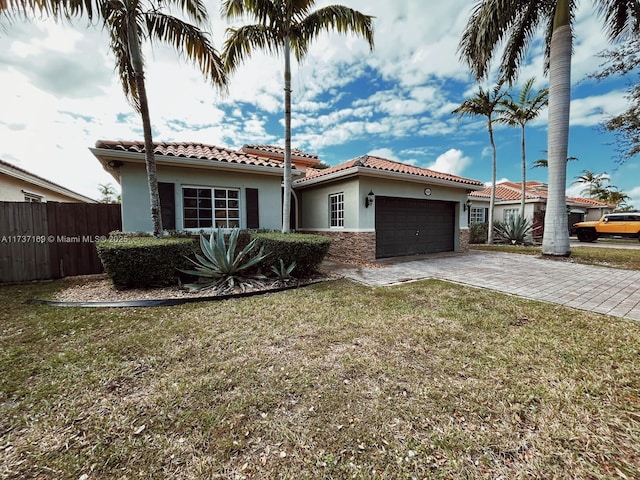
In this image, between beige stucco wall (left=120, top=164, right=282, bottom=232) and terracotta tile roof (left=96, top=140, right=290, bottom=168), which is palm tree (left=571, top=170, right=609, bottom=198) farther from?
terracotta tile roof (left=96, top=140, right=290, bottom=168)

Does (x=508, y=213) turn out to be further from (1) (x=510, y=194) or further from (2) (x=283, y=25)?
(2) (x=283, y=25)

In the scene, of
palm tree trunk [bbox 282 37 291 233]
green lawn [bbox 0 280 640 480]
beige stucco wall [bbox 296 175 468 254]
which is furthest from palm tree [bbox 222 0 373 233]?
green lawn [bbox 0 280 640 480]

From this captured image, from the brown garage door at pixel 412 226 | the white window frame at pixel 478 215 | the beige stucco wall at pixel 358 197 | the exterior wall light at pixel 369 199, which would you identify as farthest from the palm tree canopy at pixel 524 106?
the exterior wall light at pixel 369 199

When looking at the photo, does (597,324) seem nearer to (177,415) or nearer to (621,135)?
(177,415)

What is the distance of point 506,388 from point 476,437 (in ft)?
2.71

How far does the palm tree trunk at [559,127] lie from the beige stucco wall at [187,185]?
10.1m

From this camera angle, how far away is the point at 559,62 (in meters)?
9.04

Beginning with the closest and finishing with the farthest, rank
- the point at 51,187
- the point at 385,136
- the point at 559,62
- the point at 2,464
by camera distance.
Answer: the point at 2,464 < the point at 559,62 < the point at 51,187 < the point at 385,136

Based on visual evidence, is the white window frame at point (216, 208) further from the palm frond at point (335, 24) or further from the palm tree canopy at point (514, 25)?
the palm tree canopy at point (514, 25)

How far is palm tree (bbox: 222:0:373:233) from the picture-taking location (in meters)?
7.00

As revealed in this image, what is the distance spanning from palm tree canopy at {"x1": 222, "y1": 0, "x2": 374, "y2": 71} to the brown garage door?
576 cm

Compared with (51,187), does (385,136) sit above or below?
above

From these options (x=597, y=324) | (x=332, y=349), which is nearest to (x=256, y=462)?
(x=332, y=349)

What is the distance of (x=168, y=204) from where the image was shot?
7.95 m
